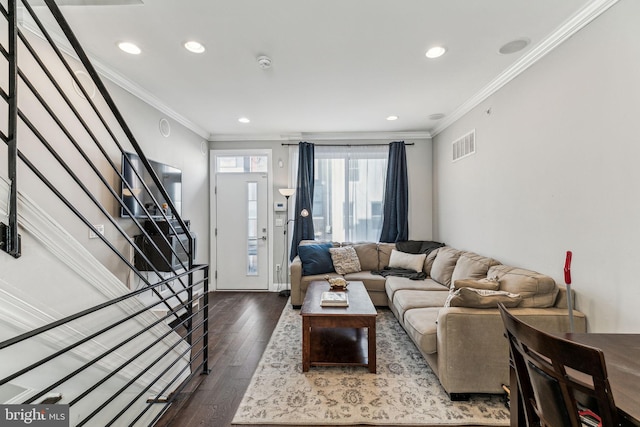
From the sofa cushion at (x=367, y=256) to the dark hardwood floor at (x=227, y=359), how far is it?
4.45ft

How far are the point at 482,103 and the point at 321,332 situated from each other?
3.13m

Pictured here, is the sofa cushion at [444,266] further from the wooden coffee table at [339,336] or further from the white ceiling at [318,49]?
the white ceiling at [318,49]

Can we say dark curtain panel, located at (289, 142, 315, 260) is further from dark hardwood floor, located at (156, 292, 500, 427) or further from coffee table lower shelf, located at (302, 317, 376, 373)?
coffee table lower shelf, located at (302, 317, 376, 373)

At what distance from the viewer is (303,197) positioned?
15.5 feet

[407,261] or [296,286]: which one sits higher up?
[407,261]

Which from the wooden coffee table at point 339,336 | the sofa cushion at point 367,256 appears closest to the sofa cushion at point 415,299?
the wooden coffee table at point 339,336

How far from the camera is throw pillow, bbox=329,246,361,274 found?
4141mm

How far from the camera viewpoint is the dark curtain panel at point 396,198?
464 cm

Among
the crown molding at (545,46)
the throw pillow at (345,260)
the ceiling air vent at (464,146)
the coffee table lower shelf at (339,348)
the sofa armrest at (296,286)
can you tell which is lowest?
the coffee table lower shelf at (339,348)

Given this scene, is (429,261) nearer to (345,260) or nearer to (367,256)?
(367,256)

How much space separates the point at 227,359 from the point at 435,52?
325cm

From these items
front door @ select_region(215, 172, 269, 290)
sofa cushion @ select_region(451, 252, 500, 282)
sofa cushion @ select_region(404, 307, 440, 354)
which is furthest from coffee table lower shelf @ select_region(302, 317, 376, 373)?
front door @ select_region(215, 172, 269, 290)

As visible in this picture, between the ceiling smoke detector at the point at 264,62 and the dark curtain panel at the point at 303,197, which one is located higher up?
the ceiling smoke detector at the point at 264,62

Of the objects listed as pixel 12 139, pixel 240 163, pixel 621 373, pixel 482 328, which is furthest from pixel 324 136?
pixel 621 373
